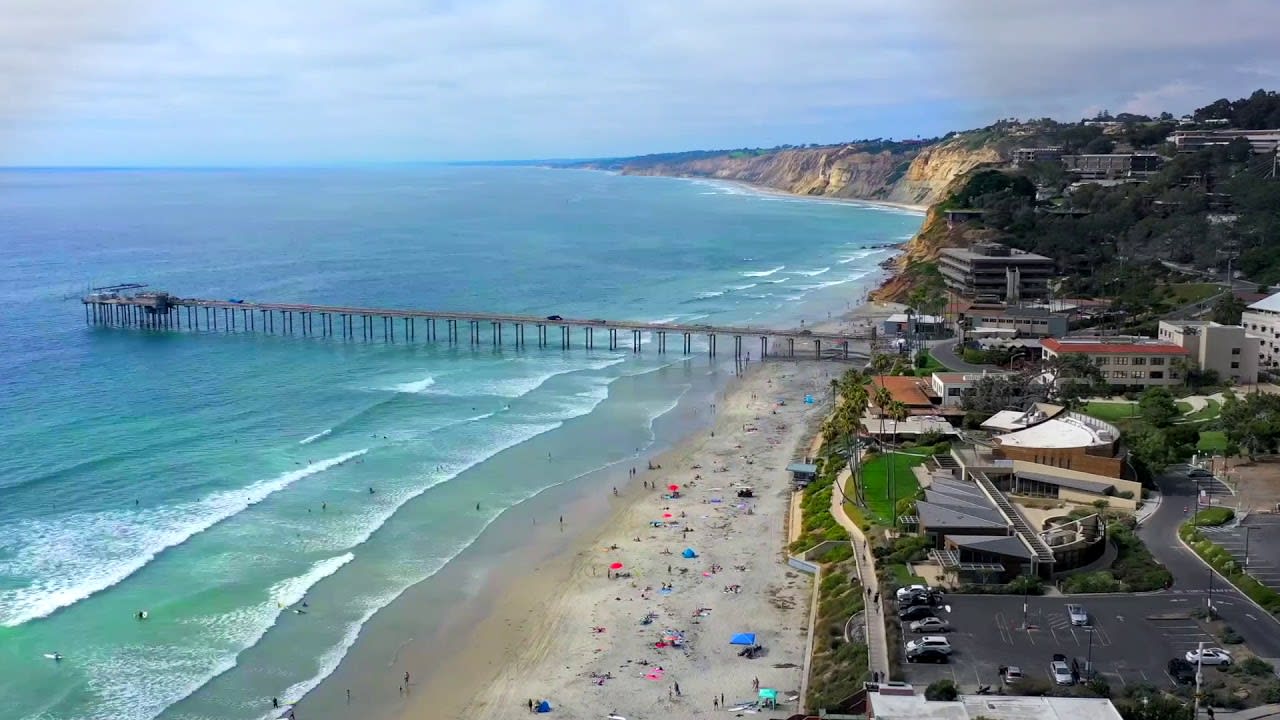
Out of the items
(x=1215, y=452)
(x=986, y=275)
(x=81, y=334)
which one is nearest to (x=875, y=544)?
(x=1215, y=452)

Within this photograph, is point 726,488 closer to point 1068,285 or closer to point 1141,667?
point 1141,667

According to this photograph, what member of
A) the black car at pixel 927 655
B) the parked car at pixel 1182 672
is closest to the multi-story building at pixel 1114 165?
the parked car at pixel 1182 672

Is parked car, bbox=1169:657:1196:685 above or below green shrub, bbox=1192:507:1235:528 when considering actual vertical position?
below

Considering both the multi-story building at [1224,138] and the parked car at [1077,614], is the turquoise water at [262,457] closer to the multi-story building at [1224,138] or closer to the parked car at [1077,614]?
the parked car at [1077,614]

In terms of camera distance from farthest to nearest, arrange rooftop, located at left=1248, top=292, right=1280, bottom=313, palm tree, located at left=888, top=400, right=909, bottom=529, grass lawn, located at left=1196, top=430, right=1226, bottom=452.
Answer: rooftop, located at left=1248, top=292, right=1280, bottom=313
grass lawn, located at left=1196, top=430, right=1226, bottom=452
palm tree, located at left=888, top=400, right=909, bottom=529

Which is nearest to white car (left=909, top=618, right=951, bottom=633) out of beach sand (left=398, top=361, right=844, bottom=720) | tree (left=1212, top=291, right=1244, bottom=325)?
beach sand (left=398, top=361, right=844, bottom=720)

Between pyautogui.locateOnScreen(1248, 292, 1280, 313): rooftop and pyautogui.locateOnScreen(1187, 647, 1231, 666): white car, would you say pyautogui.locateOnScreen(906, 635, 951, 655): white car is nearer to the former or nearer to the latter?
pyautogui.locateOnScreen(1187, 647, 1231, 666): white car
